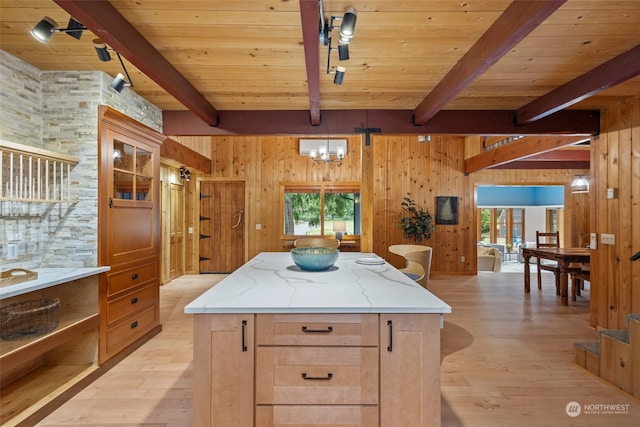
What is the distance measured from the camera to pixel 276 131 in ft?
11.5

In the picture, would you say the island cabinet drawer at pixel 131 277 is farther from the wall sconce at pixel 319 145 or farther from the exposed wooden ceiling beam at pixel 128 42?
the wall sconce at pixel 319 145

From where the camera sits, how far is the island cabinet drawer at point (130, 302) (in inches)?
102

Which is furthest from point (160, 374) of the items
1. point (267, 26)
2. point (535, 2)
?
point (535, 2)

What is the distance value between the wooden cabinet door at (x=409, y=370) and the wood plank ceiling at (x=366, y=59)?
Result: 1586mm

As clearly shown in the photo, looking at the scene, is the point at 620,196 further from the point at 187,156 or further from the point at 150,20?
the point at 187,156

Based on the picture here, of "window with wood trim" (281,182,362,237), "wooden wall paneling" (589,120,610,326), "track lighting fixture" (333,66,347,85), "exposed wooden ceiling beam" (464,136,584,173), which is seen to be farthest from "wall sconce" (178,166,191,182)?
"wooden wall paneling" (589,120,610,326)

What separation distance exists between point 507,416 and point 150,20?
11.0ft

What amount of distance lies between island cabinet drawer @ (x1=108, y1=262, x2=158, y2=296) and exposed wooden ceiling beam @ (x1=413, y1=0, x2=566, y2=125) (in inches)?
127

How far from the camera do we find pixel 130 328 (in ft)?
9.39

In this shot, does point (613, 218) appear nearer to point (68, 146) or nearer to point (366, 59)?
point (366, 59)

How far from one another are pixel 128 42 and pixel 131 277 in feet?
6.53

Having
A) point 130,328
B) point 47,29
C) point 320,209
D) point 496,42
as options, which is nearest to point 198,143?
point 320,209

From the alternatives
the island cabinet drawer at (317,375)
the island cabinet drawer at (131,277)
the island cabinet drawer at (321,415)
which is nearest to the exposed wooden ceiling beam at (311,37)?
the island cabinet drawer at (317,375)

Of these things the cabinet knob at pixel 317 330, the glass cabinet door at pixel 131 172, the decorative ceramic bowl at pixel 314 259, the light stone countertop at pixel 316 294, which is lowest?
the cabinet knob at pixel 317 330
